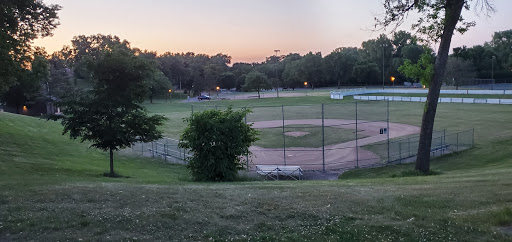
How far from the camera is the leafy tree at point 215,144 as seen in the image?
15602 millimetres

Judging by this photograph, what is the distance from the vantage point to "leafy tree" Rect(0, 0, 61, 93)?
55.8 feet

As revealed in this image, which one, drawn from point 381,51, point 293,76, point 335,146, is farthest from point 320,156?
point 381,51

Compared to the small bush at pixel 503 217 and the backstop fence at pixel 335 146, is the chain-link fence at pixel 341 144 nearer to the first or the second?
the backstop fence at pixel 335 146

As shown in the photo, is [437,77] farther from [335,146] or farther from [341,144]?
[341,144]

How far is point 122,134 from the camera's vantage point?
17.4 metres

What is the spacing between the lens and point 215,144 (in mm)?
15719

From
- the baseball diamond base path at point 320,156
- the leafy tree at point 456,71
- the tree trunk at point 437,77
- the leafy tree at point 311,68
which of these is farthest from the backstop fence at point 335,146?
the leafy tree at point 311,68

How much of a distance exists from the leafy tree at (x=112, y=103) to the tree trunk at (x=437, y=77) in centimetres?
1294

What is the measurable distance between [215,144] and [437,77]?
10559mm

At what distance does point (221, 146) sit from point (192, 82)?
121m

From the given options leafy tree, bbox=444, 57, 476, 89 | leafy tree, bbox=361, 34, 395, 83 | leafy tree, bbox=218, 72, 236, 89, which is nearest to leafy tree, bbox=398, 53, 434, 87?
leafy tree, bbox=444, 57, 476, 89

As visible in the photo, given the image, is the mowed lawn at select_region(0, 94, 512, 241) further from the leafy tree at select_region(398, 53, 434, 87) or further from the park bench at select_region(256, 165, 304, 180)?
the park bench at select_region(256, 165, 304, 180)

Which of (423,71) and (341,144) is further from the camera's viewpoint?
(341,144)

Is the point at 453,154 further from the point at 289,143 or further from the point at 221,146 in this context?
the point at 221,146
